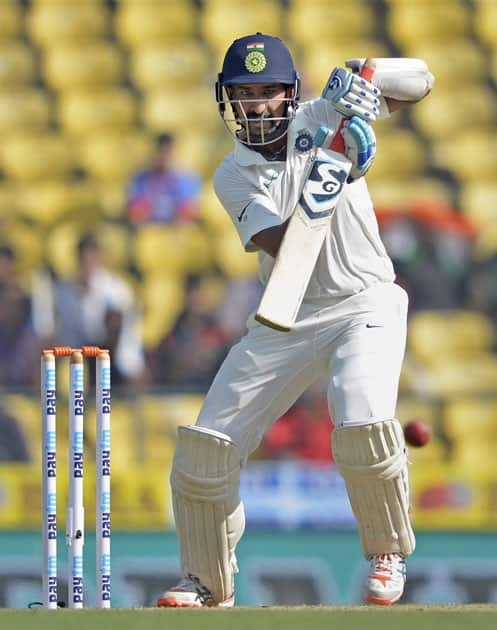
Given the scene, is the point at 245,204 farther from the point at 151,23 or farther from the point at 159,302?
the point at 151,23

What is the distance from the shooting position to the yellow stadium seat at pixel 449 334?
7414 millimetres

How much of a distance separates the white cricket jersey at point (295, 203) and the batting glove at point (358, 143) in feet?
0.24

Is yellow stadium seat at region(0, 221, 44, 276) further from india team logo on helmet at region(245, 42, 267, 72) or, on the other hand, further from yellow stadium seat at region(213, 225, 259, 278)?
india team logo on helmet at region(245, 42, 267, 72)

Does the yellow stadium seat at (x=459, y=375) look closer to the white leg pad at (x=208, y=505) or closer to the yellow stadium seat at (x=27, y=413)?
the yellow stadium seat at (x=27, y=413)

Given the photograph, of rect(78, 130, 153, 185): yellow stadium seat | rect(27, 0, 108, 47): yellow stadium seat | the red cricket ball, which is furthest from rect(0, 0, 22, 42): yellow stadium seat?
the red cricket ball

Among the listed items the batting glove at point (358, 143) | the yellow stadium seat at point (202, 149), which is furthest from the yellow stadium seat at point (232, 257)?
the batting glove at point (358, 143)

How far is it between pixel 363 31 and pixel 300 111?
14.5 feet

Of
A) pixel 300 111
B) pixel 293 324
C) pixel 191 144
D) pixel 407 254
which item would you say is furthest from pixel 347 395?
pixel 191 144

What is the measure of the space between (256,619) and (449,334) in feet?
13.7

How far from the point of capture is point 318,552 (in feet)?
22.6

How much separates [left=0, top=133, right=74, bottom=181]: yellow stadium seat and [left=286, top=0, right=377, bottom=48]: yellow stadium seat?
4.51ft

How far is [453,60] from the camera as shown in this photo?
834cm

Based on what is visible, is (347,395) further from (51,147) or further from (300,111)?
(51,147)

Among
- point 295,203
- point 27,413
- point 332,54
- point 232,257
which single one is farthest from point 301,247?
point 332,54
